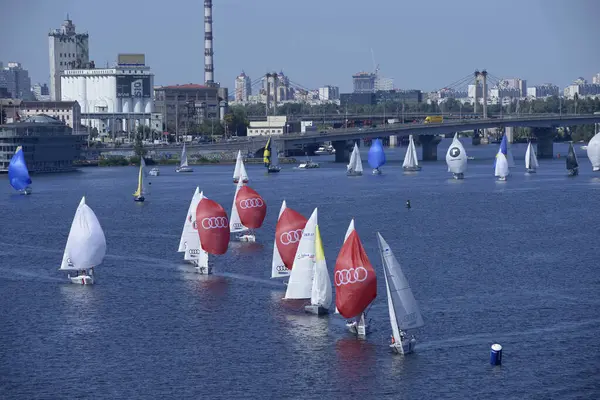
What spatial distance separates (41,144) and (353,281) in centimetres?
6299

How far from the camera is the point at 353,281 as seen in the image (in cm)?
2653

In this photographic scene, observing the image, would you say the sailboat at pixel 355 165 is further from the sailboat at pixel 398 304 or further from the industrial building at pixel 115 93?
the industrial building at pixel 115 93

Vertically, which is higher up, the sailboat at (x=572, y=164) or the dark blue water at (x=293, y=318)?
the sailboat at (x=572, y=164)

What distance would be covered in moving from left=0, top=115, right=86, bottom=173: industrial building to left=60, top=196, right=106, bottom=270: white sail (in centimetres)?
5074

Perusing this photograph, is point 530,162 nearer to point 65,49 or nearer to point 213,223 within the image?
point 213,223

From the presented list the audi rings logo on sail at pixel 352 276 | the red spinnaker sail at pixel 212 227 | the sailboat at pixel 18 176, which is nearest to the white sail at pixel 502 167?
the sailboat at pixel 18 176

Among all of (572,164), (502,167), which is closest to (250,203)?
(502,167)

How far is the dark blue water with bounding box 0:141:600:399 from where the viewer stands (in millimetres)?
24094

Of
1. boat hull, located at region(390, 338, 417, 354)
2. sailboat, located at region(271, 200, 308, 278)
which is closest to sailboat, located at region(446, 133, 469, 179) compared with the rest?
sailboat, located at region(271, 200, 308, 278)

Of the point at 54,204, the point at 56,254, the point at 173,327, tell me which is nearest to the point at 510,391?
the point at 173,327

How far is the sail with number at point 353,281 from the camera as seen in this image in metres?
26.5

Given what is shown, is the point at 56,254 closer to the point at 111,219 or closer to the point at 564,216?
the point at 111,219

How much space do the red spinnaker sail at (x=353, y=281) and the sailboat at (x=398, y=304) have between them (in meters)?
1.27

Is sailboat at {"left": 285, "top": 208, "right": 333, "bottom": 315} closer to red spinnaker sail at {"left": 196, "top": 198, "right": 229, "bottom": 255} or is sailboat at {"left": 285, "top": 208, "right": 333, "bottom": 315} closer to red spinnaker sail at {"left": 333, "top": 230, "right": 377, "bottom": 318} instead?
red spinnaker sail at {"left": 333, "top": 230, "right": 377, "bottom": 318}
